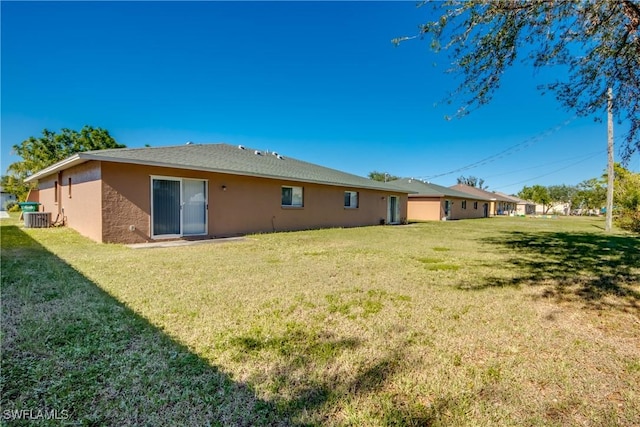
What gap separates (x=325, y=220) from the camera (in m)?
16.1

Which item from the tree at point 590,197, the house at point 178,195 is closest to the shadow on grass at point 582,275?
the house at point 178,195

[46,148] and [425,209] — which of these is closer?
[425,209]

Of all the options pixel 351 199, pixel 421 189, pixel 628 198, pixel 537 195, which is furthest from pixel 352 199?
pixel 537 195

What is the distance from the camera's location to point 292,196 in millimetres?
14352

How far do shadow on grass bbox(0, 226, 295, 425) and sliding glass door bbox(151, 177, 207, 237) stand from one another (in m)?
6.10

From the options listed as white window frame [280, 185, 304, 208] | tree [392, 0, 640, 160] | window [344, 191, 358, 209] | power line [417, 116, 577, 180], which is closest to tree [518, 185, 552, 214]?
power line [417, 116, 577, 180]

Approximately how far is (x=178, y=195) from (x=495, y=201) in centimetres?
4541

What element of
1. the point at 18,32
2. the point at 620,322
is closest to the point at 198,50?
the point at 18,32

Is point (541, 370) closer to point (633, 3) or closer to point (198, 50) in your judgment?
point (633, 3)

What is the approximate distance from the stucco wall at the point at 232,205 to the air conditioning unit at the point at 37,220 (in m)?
5.50

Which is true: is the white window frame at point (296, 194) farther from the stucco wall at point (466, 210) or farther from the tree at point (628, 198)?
the stucco wall at point (466, 210)

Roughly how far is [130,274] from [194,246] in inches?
133

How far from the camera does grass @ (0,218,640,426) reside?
196cm

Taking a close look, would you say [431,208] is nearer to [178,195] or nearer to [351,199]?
[351,199]
